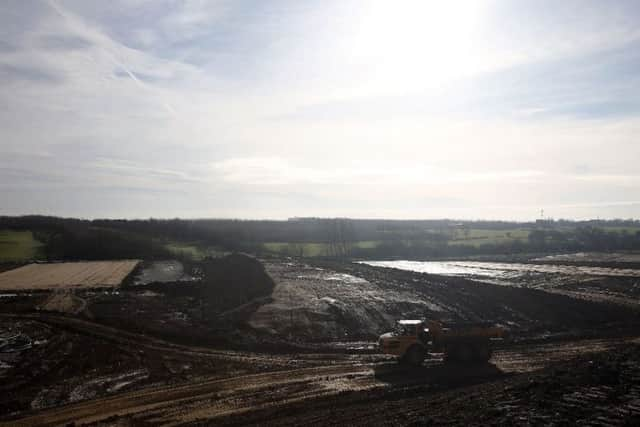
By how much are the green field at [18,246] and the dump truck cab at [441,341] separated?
193 ft

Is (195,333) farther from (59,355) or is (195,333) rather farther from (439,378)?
(439,378)

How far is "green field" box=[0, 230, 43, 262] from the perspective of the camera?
67.2 metres

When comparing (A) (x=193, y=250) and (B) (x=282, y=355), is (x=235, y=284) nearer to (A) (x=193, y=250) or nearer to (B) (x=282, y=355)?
(B) (x=282, y=355)

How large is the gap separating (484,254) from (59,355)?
77100 millimetres

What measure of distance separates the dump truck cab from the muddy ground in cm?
57

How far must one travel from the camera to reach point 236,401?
15.7m

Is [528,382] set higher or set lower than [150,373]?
higher

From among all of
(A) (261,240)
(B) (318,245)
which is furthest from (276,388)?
(A) (261,240)

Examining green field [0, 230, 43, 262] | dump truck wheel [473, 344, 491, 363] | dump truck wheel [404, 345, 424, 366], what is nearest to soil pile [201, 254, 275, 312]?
dump truck wheel [404, 345, 424, 366]

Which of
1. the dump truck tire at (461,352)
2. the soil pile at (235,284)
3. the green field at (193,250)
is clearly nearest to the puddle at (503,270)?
the soil pile at (235,284)

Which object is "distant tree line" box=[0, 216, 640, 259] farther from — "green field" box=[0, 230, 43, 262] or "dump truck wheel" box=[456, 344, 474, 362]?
"dump truck wheel" box=[456, 344, 474, 362]

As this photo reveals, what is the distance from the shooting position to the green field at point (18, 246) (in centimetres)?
6719

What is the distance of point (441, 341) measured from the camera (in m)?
20.0

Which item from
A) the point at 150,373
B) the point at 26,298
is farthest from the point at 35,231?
the point at 150,373
